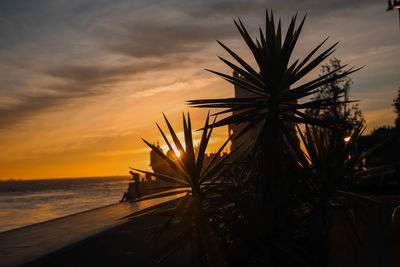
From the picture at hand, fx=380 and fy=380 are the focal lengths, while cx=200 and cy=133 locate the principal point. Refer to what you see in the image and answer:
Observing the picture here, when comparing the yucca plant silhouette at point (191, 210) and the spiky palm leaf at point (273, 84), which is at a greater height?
the spiky palm leaf at point (273, 84)

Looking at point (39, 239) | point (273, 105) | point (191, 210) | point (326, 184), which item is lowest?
point (39, 239)

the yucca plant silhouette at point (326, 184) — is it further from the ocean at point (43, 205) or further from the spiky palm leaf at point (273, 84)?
the ocean at point (43, 205)

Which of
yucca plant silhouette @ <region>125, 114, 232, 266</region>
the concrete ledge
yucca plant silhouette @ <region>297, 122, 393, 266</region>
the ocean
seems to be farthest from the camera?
the ocean

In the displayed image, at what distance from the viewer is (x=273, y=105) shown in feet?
16.6

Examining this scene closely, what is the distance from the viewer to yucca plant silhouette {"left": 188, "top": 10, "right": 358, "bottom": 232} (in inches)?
190

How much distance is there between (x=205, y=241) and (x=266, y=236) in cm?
81

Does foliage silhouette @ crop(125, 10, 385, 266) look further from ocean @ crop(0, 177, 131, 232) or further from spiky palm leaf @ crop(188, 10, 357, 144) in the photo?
ocean @ crop(0, 177, 131, 232)

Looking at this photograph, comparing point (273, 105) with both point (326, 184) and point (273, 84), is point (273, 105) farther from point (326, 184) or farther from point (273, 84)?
point (326, 184)

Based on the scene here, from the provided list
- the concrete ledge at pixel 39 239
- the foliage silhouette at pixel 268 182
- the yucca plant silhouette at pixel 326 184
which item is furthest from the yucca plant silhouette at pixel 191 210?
the yucca plant silhouette at pixel 326 184

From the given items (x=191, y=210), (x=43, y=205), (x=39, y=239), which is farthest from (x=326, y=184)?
(x=43, y=205)

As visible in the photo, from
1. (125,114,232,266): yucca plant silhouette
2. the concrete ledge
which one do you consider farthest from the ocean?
(125,114,232,266): yucca plant silhouette

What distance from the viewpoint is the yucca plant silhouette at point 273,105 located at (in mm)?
4816

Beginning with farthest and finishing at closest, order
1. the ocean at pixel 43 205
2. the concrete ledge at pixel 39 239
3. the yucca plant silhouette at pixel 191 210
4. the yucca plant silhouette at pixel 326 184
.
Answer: the ocean at pixel 43 205
the yucca plant silhouette at pixel 326 184
the yucca plant silhouette at pixel 191 210
the concrete ledge at pixel 39 239

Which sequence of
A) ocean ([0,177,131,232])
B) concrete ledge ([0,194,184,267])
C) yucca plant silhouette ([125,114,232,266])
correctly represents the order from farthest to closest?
ocean ([0,177,131,232]) < yucca plant silhouette ([125,114,232,266]) < concrete ledge ([0,194,184,267])
